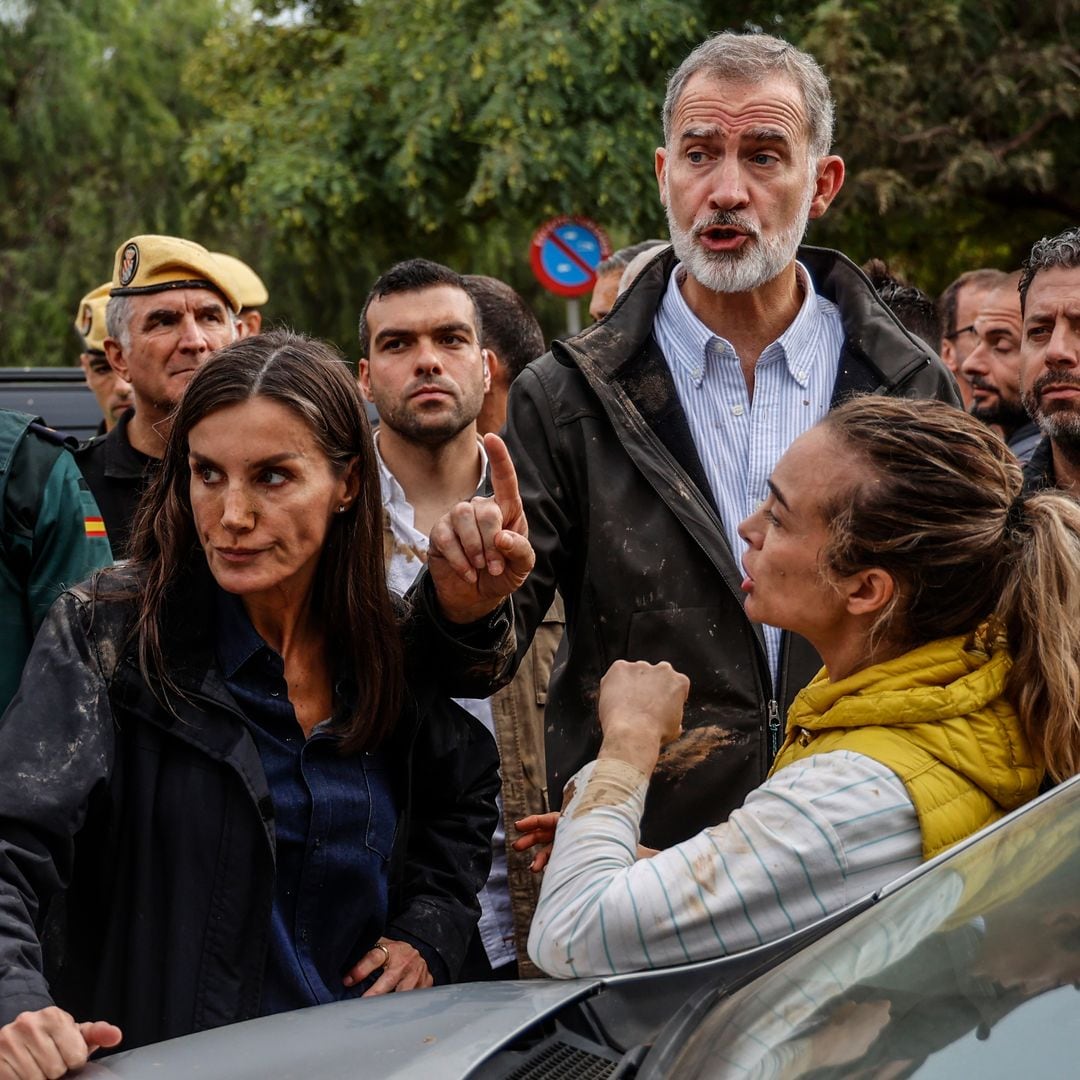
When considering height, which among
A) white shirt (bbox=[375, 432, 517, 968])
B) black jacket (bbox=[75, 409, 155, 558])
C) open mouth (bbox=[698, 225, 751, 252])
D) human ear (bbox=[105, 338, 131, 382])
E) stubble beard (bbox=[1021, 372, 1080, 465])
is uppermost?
human ear (bbox=[105, 338, 131, 382])

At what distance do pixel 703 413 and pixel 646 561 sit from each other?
1.27ft

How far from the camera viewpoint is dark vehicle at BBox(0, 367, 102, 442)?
21.5 ft

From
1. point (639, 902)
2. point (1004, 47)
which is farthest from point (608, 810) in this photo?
point (1004, 47)

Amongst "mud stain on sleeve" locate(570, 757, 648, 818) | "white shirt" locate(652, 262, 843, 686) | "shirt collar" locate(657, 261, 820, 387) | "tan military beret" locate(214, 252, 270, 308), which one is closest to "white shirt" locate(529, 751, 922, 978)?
"mud stain on sleeve" locate(570, 757, 648, 818)

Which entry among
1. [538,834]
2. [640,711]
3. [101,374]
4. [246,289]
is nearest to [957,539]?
[640,711]

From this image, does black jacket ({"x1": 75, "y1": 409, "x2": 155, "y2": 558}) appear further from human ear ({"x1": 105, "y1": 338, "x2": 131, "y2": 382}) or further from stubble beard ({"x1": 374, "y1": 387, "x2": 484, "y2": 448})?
stubble beard ({"x1": 374, "y1": 387, "x2": 484, "y2": 448})

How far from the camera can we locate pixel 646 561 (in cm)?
305

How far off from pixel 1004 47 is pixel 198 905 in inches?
416

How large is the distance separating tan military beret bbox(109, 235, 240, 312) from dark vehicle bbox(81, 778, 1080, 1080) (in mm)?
2775

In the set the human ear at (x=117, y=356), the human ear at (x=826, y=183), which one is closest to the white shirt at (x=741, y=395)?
the human ear at (x=826, y=183)

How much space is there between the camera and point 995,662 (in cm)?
218

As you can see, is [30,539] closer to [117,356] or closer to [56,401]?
[117,356]

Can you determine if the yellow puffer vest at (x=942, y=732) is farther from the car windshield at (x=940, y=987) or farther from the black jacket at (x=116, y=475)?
the black jacket at (x=116, y=475)

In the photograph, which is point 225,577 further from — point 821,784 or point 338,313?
point 338,313
